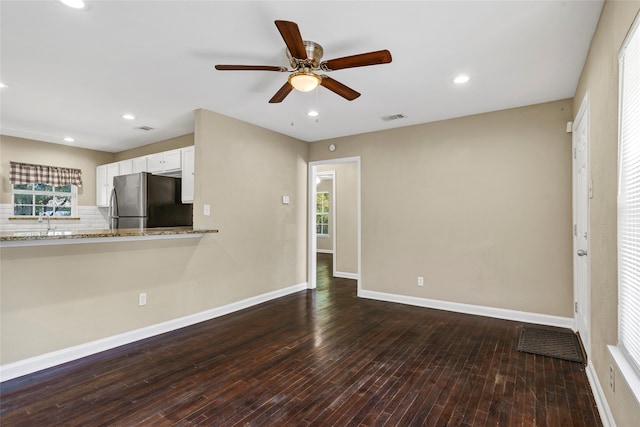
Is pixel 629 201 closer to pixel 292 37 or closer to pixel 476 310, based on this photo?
pixel 292 37

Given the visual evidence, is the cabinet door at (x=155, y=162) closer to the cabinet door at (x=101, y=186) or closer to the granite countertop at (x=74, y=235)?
the granite countertop at (x=74, y=235)

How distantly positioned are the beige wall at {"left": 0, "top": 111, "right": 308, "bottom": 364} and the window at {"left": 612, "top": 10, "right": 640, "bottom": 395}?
368cm

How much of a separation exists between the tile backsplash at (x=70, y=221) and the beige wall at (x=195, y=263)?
143 inches

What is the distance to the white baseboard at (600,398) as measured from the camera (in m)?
1.82

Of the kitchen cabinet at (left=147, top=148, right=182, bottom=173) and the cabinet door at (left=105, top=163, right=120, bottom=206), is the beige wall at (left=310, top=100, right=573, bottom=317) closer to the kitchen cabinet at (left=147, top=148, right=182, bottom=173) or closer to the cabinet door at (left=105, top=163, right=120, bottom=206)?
the kitchen cabinet at (left=147, top=148, right=182, bottom=173)

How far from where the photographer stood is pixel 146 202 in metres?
4.14

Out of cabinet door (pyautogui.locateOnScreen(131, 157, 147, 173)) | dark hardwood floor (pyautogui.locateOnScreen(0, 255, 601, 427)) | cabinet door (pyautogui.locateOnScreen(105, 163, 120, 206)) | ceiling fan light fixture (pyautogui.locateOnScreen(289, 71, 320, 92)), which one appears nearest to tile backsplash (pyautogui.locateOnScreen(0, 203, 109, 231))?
cabinet door (pyautogui.locateOnScreen(105, 163, 120, 206))

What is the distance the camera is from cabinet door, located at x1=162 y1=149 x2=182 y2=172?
14.4 ft

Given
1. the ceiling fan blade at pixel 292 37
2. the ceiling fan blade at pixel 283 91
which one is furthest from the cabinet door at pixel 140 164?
the ceiling fan blade at pixel 292 37

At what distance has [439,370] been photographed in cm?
258

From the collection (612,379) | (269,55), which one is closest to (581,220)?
(612,379)

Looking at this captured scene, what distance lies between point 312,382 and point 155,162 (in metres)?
3.98

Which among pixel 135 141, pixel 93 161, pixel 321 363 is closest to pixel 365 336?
pixel 321 363

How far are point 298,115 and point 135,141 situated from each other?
Result: 11.2 ft
